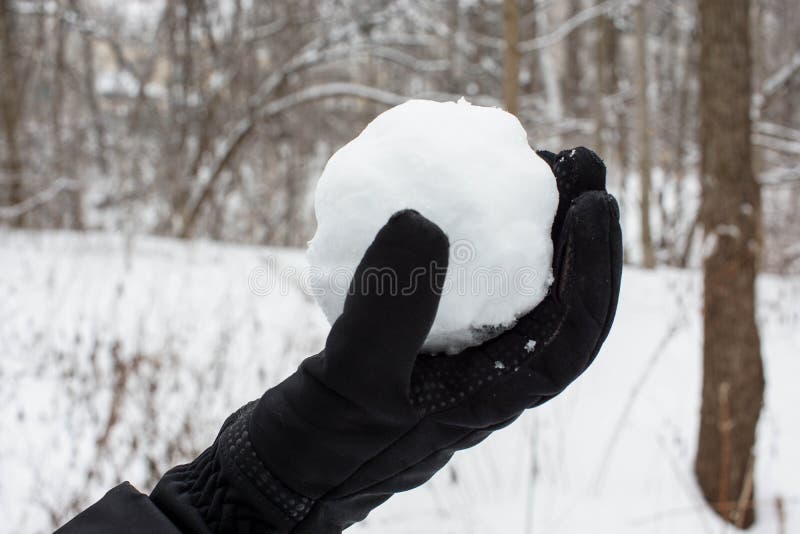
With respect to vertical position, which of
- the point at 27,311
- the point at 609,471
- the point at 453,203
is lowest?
the point at 609,471

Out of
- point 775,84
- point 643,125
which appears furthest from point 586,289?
point 643,125

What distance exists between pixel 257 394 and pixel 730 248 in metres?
2.52

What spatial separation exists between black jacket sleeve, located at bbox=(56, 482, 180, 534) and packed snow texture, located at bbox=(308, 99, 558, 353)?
0.37 m

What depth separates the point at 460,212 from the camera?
884 mm

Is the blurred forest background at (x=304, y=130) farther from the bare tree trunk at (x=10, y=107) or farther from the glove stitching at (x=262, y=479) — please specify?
the glove stitching at (x=262, y=479)

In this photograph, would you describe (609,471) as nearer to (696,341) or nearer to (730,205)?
(730,205)

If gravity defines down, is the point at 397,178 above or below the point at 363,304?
above

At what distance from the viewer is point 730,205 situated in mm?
2848

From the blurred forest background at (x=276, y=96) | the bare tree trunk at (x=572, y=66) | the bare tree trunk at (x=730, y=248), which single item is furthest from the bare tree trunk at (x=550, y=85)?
the bare tree trunk at (x=730, y=248)

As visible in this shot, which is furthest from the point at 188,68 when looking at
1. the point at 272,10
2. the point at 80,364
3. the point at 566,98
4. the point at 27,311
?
the point at 566,98

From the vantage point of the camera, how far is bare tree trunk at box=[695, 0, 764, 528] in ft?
9.28

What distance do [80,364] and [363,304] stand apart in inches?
131

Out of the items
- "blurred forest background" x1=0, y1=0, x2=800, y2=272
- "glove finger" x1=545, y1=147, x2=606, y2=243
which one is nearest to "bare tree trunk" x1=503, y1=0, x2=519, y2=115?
"blurred forest background" x1=0, y1=0, x2=800, y2=272

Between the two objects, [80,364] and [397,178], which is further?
[80,364]
